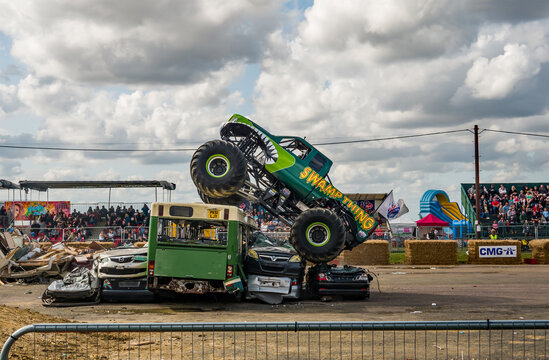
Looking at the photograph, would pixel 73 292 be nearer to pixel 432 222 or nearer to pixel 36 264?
pixel 36 264

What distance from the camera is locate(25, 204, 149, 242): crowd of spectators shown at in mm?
32594

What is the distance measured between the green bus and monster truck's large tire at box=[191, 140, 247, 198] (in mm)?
2359

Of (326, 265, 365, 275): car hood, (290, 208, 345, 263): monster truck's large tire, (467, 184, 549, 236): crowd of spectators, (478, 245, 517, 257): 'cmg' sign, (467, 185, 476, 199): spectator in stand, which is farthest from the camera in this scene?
(467, 185, 476, 199): spectator in stand

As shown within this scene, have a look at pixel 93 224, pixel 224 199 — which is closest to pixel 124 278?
pixel 224 199

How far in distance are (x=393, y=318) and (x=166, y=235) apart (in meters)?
4.90

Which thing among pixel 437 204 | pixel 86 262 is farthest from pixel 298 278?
pixel 437 204

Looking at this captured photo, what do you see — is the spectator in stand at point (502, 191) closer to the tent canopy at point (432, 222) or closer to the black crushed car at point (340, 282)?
the tent canopy at point (432, 222)

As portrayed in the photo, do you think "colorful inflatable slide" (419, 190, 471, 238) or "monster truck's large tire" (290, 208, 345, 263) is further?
"colorful inflatable slide" (419, 190, 471, 238)

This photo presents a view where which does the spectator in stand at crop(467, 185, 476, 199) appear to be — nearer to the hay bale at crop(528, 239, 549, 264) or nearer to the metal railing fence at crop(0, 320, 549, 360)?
the hay bale at crop(528, 239, 549, 264)

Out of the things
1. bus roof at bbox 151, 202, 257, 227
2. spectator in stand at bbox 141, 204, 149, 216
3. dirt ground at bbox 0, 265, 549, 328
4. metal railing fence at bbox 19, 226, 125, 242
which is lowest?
dirt ground at bbox 0, 265, 549, 328

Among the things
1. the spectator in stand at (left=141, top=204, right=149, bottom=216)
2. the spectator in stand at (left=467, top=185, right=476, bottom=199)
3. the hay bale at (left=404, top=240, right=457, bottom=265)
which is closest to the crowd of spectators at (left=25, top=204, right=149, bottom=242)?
the spectator in stand at (left=141, top=204, right=149, bottom=216)

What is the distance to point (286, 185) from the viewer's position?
17031 millimetres

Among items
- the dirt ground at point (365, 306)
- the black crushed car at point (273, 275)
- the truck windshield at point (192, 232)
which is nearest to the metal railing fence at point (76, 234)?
the dirt ground at point (365, 306)

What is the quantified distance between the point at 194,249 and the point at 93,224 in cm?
2476
